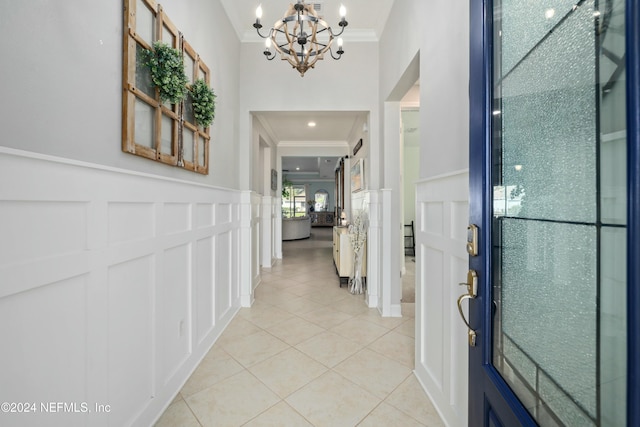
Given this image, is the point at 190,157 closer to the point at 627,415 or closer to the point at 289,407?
the point at 289,407

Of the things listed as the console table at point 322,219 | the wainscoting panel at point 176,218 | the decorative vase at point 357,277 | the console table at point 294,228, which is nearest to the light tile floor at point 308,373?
the decorative vase at point 357,277

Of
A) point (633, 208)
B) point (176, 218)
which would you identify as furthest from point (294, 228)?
point (633, 208)

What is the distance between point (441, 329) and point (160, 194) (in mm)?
1689

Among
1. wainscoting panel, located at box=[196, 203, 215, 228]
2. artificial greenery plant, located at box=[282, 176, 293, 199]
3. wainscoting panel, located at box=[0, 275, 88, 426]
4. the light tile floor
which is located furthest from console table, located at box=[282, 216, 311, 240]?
wainscoting panel, located at box=[0, 275, 88, 426]

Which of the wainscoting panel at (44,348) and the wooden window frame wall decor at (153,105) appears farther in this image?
the wooden window frame wall decor at (153,105)

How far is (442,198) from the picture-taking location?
151cm

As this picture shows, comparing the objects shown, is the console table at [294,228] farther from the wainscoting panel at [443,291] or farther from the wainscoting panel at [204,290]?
the wainscoting panel at [443,291]

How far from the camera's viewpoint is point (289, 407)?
1580 mm

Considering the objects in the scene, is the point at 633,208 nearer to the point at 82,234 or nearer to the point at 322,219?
the point at 82,234

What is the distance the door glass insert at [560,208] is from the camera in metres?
0.51

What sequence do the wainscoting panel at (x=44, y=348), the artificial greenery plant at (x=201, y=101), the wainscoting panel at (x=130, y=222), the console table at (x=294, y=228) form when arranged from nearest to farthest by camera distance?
the wainscoting panel at (x=44, y=348), the wainscoting panel at (x=130, y=222), the artificial greenery plant at (x=201, y=101), the console table at (x=294, y=228)

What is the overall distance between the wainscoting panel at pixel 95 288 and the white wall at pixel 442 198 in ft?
Answer: 4.95

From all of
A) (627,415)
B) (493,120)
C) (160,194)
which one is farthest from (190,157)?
(627,415)

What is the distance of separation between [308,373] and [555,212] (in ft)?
5.76
